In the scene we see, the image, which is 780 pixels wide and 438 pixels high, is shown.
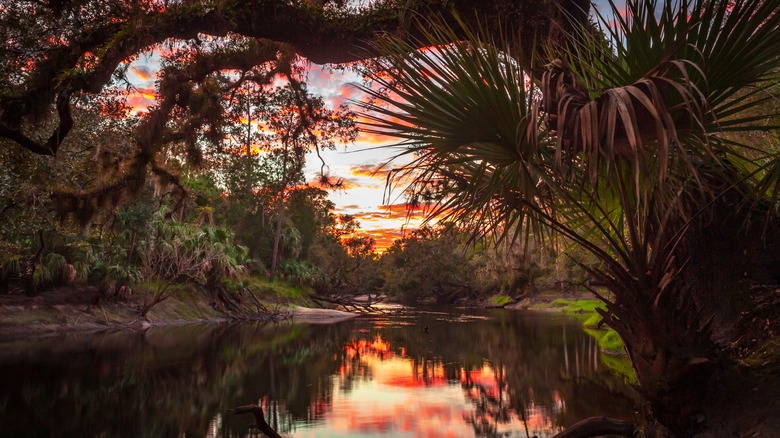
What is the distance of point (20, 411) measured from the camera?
8.95 m

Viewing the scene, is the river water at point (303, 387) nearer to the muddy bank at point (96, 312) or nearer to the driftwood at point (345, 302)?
the muddy bank at point (96, 312)

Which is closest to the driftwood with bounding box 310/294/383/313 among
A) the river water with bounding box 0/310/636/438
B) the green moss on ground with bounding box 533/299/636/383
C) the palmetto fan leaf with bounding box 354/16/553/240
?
the green moss on ground with bounding box 533/299/636/383

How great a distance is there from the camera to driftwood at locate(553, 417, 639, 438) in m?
5.19

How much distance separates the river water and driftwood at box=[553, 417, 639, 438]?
272 cm

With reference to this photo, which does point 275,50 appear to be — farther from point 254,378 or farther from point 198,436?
point 254,378

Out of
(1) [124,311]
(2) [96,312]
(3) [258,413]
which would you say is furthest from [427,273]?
(3) [258,413]

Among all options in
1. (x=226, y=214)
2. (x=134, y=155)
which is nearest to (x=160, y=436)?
(x=134, y=155)

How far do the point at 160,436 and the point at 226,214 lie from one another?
39.5 meters

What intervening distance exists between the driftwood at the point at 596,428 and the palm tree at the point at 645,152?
0.34 metres

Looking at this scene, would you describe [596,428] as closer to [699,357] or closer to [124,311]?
[699,357]

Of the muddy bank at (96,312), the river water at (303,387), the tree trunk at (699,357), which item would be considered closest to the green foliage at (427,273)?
the muddy bank at (96,312)

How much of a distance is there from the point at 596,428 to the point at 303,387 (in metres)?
7.77

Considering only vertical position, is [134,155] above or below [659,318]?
above

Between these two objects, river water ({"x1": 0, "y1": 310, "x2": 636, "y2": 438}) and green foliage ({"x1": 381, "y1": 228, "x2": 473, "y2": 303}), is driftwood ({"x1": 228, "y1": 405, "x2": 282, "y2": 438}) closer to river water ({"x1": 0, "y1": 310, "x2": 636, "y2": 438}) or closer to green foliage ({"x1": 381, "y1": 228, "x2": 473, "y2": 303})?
river water ({"x1": 0, "y1": 310, "x2": 636, "y2": 438})
